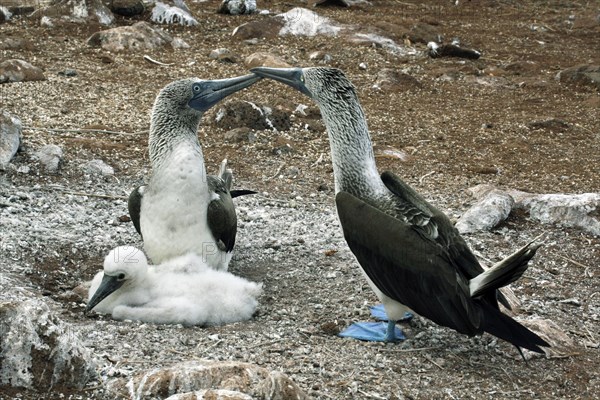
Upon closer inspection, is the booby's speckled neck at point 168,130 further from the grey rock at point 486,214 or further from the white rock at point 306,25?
the white rock at point 306,25

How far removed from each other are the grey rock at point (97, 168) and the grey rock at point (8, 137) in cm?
60

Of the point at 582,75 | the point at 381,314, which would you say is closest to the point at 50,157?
the point at 381,314

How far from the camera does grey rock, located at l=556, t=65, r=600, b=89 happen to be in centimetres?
1255

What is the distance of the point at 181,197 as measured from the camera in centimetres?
585

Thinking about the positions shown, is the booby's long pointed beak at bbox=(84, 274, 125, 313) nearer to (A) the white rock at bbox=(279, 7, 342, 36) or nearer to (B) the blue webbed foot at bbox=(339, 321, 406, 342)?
(B) the blue webbed foot at bbox=(339, 321, 406, 342)

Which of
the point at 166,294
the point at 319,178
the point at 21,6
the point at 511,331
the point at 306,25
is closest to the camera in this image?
the point at 511,331

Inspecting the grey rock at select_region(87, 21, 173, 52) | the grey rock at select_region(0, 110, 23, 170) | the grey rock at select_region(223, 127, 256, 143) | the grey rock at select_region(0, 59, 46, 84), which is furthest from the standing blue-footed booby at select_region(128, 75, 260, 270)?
the grey rock at select_region(87, 21, 173, 52)

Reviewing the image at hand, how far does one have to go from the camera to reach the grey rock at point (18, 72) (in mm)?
10383

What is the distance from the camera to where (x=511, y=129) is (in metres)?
10.6

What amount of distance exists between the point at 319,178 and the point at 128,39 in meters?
5.03

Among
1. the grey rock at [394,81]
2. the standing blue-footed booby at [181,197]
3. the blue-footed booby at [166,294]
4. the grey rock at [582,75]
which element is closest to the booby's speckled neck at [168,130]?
the standing blue-footed booby at [181,197]

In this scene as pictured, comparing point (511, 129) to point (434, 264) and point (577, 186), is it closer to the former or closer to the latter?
point (577, 186)

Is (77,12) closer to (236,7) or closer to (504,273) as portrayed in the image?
(236,7)

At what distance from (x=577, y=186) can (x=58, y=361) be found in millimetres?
5959
